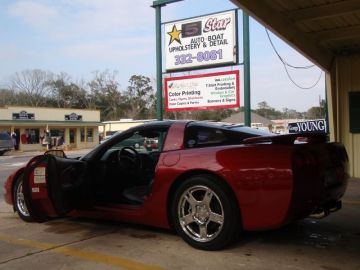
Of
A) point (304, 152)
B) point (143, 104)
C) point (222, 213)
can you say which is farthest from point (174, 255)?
point (143, 104)

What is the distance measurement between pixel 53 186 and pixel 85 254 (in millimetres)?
1205

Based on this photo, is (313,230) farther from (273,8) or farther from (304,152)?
(273,8)

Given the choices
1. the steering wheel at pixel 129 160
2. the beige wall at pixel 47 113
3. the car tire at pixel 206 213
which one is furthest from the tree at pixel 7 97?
the car tire at pixel 206 213

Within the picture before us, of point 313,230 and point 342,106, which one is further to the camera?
point 342,106

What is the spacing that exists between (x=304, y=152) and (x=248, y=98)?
7.44 meters

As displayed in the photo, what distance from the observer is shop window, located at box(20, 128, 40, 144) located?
43.3 meters

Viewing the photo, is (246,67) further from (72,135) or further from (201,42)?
(72,135)

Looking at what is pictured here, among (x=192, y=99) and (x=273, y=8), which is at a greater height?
(x=273, y=8)

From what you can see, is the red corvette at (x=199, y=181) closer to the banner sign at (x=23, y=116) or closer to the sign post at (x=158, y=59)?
the sign post at (x=158, y=59)

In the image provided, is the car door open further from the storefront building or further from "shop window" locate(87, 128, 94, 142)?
"shop window" locate(87, 128, 94, 142)

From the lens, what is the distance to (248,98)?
12.0 m

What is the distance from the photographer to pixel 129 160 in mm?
6465

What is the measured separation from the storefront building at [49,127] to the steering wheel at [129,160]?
3477 cm

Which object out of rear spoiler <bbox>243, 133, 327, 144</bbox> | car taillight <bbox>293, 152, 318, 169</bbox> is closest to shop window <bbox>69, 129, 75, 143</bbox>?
rear spoiler <bbox>243, 133, 327, 144</bbox>
